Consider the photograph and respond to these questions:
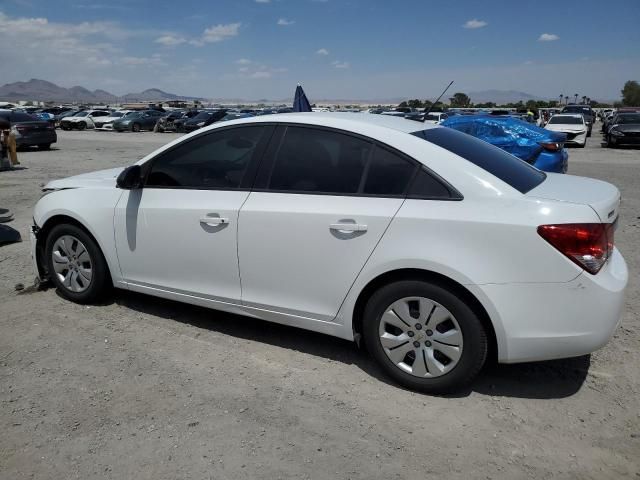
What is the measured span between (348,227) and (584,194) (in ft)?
4.62

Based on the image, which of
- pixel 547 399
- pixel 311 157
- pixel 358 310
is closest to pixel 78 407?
pixel 358 310

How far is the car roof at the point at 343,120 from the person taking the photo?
3473 millimetres

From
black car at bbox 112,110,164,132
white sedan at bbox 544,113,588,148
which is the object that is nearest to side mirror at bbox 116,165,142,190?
white sedan at bbox 544,113,588,148

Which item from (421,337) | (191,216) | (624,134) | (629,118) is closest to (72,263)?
(191,216)

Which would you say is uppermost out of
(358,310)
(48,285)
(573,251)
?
(573,251)

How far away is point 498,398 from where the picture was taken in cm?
321

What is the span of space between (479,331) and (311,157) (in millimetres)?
1521

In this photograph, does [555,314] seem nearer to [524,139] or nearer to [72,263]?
[72,263]

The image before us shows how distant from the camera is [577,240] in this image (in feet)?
9.18

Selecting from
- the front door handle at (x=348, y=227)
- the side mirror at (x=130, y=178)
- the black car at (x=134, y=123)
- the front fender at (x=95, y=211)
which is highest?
the side mirror at (x=130, y=178)

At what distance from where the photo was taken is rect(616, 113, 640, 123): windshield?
23.9 metres

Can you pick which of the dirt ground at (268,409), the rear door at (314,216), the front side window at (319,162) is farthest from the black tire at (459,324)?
the front side window at (319,162)

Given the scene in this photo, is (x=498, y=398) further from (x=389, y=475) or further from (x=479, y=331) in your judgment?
(x=389, y=475)

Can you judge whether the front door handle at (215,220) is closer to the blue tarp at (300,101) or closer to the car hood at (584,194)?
the car hood at (584,194)
